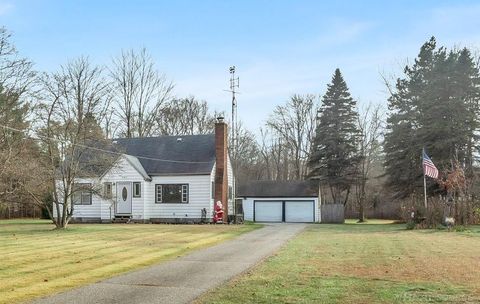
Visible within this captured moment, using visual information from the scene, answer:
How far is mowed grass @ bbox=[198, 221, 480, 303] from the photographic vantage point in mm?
7754

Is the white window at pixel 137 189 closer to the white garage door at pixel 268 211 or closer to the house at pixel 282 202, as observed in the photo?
the house at pixel 282 202

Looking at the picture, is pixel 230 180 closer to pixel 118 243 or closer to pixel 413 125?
pixel 413 125

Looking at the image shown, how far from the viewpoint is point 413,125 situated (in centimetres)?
4106

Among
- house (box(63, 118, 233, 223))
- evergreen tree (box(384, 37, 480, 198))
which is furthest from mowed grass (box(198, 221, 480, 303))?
evergreen tree (box(384, 37, 480, 198))

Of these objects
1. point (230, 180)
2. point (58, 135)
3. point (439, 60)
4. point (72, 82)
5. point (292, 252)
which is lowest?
point (292, 252)

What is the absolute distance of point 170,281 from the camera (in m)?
9.40

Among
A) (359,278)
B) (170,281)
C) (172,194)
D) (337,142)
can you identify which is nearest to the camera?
(170,281)

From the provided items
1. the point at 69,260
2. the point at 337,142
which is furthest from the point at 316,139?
the point at 69,260

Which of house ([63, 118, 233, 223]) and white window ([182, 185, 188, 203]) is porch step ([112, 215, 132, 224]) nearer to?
house ([63, 118, 233, 223])

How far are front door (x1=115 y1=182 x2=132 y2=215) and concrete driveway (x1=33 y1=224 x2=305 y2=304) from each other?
2153cm

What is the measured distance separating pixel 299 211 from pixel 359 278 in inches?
1295

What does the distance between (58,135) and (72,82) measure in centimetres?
302

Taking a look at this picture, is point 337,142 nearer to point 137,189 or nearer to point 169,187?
point 169,187

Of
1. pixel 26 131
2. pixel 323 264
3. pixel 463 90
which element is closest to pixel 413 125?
pixel 463 90
